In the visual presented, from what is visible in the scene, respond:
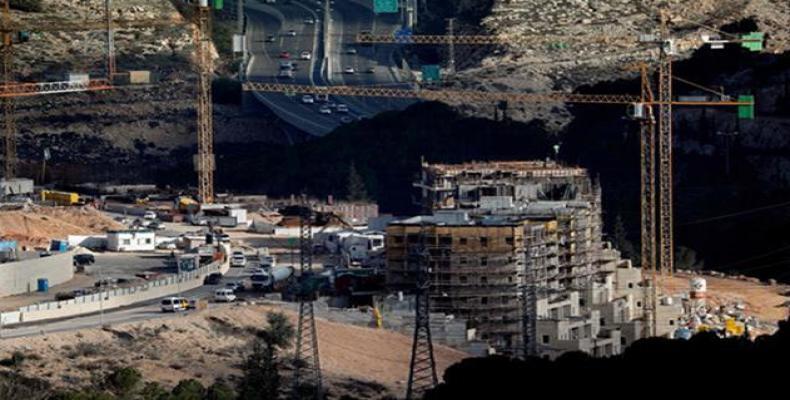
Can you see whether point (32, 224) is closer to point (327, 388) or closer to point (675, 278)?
point (675, 278)

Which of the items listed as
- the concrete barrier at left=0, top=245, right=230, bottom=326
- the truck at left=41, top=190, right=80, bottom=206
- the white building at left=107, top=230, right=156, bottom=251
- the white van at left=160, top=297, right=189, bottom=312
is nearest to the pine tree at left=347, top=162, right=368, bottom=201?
the truck at left=41, top=190, right=80, bottom=206

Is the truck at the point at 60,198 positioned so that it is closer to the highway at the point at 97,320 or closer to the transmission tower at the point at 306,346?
the highway at the point at 97,320

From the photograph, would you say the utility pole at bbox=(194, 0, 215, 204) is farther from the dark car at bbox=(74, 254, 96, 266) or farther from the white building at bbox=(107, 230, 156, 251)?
the dark car at bbox=(74, 254, 96, 266)

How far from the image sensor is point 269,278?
13638 cm

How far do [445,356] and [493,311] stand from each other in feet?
21.9

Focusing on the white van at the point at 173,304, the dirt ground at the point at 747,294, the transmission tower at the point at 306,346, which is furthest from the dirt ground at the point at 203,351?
the dirt ground at the point at 747,294

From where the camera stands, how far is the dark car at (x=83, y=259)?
139525 mm

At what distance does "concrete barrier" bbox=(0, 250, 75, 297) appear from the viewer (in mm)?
A: 129125

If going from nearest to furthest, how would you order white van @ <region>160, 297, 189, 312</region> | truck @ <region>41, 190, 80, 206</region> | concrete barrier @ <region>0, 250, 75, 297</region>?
white van @ <region>160, 297, 189, 312</region> < concrete barrier @ <region>0, 250, 75, 297</region> < truck @ <region>41, 190, 80, 206</region>

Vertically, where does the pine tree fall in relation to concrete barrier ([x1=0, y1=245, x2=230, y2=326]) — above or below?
above

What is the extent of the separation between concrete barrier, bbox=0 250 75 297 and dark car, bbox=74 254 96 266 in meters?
4.28

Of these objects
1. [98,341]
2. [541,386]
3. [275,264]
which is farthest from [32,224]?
[541,386]

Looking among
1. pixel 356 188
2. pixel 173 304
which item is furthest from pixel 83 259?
pixel 356 188

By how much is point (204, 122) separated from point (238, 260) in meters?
42.6
